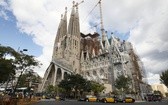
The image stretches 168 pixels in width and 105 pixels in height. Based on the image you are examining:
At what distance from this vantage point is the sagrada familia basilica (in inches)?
3957

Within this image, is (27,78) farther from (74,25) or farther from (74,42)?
(74,25)

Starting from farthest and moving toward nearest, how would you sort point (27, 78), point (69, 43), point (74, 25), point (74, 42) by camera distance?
point (74, 25) < point (74, 42) < point (69, 43) < point (27, 78)

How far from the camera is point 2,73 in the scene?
29406 millimetres

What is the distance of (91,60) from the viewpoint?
121 metres

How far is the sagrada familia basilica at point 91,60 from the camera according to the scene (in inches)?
3957

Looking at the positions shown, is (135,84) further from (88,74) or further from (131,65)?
(88,74)

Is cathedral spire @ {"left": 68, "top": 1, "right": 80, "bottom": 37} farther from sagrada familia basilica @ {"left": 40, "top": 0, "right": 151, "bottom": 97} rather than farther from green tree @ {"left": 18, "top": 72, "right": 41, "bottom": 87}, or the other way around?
green tree @ {"left": 18, "top": 72, "right": 41, "bottom": 87}

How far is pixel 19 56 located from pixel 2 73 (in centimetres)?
1121

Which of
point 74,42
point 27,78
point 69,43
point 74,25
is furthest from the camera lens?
point 74,25

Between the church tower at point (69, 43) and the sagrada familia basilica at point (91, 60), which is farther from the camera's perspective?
the church tower at point (69, 43)

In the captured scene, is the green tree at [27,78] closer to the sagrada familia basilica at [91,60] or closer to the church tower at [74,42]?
the sagrada familia basilica at [91,60]

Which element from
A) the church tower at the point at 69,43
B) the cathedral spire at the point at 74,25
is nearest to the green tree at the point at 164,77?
the church tower at the point at 69,43

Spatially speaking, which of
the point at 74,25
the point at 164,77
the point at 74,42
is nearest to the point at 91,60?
the point at 74,42

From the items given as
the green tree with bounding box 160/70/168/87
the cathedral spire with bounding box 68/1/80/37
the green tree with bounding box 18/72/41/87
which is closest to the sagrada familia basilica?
the cathedral spire with bounding box 68/1/80/37
